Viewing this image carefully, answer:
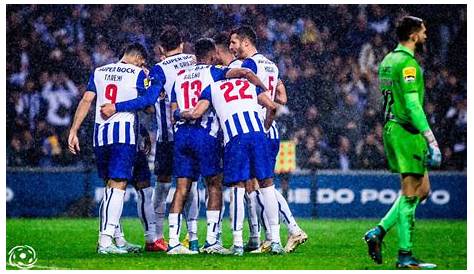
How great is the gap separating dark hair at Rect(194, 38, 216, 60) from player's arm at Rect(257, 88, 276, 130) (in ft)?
1.74

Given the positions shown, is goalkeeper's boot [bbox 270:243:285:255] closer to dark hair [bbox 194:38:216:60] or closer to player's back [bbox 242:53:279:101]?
player's back [bbox 242:53:279:101]

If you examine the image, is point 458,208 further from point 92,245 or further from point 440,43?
point 92,245

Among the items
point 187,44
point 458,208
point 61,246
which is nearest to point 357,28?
point 187,44

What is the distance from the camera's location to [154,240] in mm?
8812

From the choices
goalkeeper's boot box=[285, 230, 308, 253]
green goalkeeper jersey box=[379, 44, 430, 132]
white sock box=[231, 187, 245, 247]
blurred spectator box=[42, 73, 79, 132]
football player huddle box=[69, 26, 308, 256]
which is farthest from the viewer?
blurred spectator box=[42, 73, 79, 132]

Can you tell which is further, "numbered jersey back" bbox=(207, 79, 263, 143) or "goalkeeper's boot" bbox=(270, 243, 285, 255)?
"goalkeeper's boot" bbox=(270, 243, 285, 255)

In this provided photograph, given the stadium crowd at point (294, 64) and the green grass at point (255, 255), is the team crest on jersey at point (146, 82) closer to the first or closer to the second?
the stadium crowd at point (294, 64)

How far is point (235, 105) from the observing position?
8.15 m

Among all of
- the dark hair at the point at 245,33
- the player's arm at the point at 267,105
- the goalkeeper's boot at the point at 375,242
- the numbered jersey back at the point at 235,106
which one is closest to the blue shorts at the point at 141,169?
the numbered jersey back at the point at 235,106

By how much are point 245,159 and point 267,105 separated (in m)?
0.49

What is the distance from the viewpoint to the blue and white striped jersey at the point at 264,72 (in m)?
8.47

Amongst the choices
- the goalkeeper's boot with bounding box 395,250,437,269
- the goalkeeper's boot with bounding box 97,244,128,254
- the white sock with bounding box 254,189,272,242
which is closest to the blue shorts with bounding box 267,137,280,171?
the white sock with bounding box 254,189,272,242

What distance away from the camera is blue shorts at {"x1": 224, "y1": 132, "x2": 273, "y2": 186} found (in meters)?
8.03

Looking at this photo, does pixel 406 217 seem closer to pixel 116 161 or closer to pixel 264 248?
pixel 264 248
